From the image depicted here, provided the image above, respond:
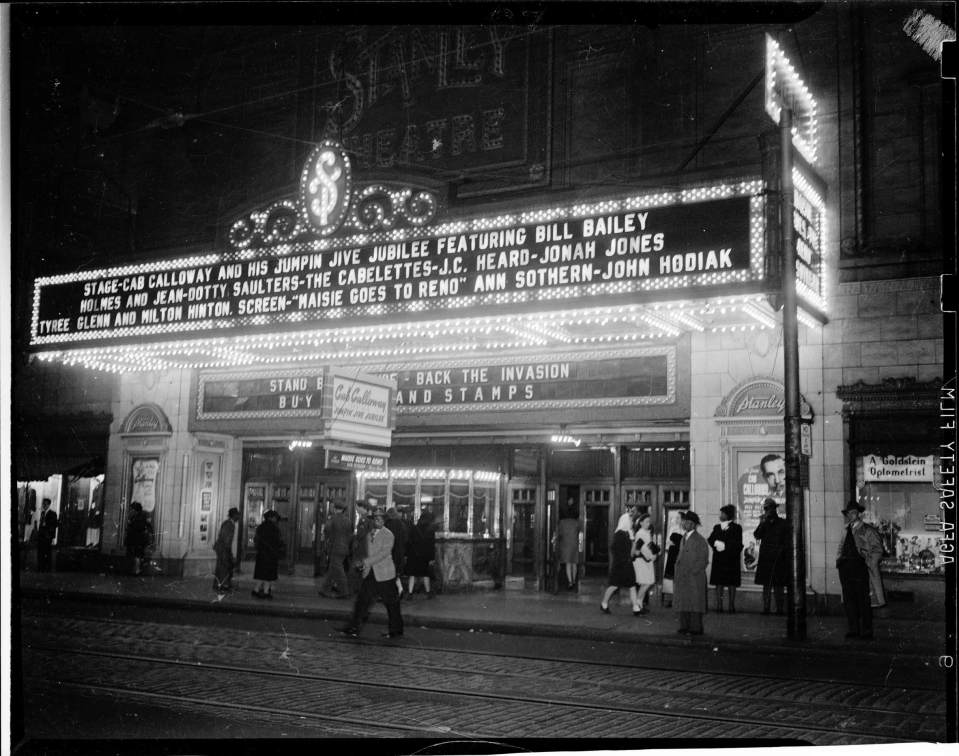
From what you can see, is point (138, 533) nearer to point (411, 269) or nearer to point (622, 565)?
point (411, 269)

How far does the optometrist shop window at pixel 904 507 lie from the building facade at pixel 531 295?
4 centimetres

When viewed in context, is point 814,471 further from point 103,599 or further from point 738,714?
point 103,599

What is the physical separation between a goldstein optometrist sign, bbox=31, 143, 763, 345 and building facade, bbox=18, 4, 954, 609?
4 centimetres

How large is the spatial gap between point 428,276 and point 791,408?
5926 millimetres

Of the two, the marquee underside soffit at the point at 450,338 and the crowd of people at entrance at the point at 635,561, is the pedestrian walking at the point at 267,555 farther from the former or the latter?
the marquee underside soffit at the point at 450,338

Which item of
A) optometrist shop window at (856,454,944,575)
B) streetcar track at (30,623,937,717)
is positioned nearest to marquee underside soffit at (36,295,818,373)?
optometrist shop window at (856,454,944,575)

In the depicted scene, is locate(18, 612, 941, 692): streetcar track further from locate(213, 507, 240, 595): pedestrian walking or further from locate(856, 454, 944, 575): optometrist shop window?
locate(856, 454, 944, 575): optometrist shop window

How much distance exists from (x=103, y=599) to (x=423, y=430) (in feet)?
23.0

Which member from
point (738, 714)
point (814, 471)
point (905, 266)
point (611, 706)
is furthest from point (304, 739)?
point (905, 266)

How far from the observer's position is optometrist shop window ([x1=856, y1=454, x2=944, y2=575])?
1374 cm

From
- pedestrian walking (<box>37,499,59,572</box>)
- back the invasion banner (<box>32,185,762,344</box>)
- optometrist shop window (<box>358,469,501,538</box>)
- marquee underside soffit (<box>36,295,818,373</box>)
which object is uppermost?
back the invasion banner (<box>32,185,762,344</box>)

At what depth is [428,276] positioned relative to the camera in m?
14.6

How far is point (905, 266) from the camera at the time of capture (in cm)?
1418

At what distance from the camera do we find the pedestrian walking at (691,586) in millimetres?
12359
